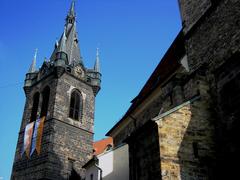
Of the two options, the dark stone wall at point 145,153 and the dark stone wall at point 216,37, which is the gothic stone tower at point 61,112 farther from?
the dark stone wall at point 216,37

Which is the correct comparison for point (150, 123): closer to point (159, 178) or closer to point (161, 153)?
point (161, 153)

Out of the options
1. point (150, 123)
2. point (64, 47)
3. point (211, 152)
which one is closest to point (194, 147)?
point (211, 152)

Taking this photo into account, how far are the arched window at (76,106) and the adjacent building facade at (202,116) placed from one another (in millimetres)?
16763

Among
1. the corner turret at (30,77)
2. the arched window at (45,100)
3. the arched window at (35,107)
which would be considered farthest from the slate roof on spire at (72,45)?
the arched window at (35,107)

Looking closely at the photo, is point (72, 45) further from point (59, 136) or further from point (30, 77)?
point (59, 136)

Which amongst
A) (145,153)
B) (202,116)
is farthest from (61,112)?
(202,116)

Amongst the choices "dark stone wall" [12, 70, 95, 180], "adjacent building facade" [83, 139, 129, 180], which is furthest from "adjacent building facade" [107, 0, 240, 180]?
"dark stone wall" [12, 70, 95, 180]

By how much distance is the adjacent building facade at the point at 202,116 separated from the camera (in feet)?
24.3

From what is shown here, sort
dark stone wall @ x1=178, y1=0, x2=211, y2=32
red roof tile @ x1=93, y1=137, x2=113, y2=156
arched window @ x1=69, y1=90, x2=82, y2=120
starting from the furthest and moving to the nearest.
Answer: red roof tile @ x1=93, y1=137, x2=113, y2=156 → arched window @ x1=69, y1=90, x2=82, y2=120 → dark stone wall @ x1=178, y1=0, x2=211, y2=32

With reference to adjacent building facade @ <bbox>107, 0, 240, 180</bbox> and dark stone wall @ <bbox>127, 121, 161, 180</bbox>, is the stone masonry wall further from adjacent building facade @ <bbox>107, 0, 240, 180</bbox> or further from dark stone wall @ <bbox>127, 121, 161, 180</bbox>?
dark stone wall @ <bbox>127, 121, 161, 180</bbox>

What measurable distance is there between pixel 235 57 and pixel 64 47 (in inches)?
880

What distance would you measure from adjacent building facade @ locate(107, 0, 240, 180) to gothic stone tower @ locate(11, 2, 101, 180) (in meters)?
14.5

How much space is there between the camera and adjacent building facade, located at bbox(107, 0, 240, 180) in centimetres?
739

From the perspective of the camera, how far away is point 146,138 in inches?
327
